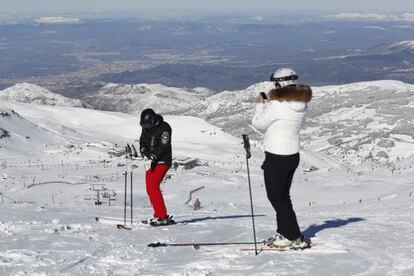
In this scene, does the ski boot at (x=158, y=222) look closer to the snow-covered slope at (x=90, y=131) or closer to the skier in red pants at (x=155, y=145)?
the skier in red pants at (x=155, y=145)

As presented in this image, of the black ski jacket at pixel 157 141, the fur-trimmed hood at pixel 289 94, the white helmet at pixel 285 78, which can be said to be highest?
the white helmet at pixel 285 78

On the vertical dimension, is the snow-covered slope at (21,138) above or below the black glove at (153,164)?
below

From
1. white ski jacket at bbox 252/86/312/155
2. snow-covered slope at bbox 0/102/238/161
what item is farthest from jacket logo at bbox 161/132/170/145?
snow-covered slope at bbox 0/102/238/161

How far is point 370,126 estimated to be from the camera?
193 metres

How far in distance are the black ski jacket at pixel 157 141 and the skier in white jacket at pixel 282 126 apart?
315 centimetres

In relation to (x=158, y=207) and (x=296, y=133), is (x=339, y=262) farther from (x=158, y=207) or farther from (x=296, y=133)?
(x=158, y=207)

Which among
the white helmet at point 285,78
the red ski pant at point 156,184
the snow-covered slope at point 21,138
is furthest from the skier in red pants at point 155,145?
the snow-covered slope at point 21,138

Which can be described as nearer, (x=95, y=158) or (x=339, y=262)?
(x=339, y=262)

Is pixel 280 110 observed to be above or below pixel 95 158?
above

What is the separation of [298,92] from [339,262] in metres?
2.49

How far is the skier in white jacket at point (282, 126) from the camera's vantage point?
325 inches

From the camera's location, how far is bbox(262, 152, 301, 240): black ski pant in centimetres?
845

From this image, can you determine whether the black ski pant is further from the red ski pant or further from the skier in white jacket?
the red ski pant

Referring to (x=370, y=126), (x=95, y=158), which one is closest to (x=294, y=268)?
(x=95, y=158)
